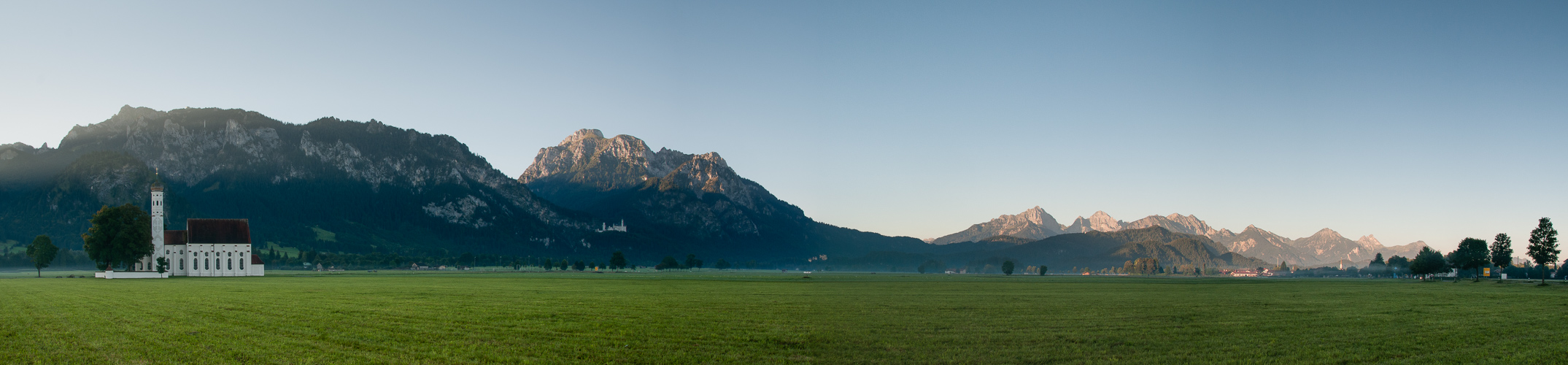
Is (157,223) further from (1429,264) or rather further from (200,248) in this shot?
(1429,264)

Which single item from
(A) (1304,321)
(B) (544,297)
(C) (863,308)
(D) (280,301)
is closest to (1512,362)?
(A) (1304,321)

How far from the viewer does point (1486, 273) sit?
403 ft

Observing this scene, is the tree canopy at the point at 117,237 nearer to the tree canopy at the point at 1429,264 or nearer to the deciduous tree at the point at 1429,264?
the deciduous tree at the point at 1429,264

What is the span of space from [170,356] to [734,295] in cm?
3116

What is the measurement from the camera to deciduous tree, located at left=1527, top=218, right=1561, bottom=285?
301 ft

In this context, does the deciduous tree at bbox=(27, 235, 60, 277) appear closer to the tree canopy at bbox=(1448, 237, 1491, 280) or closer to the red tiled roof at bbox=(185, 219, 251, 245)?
the red tiled roof at bbox=(185, 219, 251, 245)

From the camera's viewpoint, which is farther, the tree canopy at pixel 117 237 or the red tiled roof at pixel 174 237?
the red tiled roof at pixel 174 237

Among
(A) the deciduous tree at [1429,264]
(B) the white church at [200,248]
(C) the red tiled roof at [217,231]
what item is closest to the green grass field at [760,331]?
(B) the white church at [200,248]

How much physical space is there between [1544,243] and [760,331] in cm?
11244

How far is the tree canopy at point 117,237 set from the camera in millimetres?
92938

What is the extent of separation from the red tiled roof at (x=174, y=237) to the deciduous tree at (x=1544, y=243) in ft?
559

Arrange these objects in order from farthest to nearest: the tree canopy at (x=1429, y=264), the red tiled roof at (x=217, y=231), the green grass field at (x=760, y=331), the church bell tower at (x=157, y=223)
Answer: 1. the tree canopy at (x=1429, y=264)
2. the red tiled roof at (x=217, y=231)
3. the church bell tower at (x=157, y=223)
4. the green grass field at (x=760, y=331)

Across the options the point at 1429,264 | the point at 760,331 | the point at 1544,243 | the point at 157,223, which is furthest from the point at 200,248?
the point at 1429,264

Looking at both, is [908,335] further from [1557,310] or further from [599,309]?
[1557,310]
